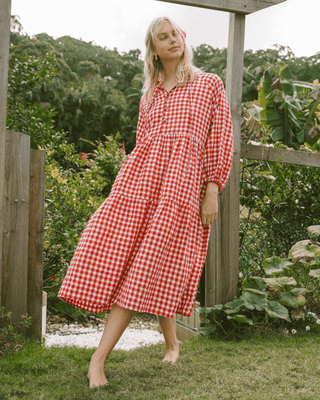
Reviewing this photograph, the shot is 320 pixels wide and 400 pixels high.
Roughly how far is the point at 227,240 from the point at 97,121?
80.7 ft

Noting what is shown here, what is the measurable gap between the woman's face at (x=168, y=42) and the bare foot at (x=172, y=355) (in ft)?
5.63

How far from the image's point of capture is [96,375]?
187 centimetres

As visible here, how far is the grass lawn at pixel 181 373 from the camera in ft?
5.88

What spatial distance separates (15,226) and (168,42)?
1.46 meters

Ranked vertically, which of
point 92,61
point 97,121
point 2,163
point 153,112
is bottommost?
point 2,163

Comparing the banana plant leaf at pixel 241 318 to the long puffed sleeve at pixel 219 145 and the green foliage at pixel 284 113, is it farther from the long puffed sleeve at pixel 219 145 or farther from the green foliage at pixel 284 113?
the green foliage at pixel 284 113

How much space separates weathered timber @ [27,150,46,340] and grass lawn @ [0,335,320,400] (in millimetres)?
207

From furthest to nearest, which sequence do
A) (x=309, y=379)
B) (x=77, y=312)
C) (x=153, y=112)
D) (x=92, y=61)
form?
(x=92, y=61) → (x=77, y=312) → (x=153, y=112) → (x=309, y=379)

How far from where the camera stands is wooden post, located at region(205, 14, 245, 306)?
2.96m

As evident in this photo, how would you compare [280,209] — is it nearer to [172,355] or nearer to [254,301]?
[254,301]

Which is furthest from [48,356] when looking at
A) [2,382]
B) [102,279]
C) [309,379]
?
[309,379]

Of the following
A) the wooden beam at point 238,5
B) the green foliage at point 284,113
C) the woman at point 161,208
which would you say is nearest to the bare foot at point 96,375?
the woman at point 161,208

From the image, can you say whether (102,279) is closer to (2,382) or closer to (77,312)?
(2,382)

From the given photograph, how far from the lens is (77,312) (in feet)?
12.3
